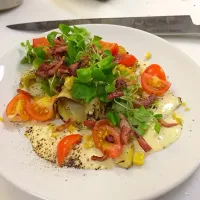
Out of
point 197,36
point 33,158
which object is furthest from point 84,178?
point 197,36

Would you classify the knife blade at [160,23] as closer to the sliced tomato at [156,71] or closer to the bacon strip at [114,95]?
the sliced tomato at [156,71]

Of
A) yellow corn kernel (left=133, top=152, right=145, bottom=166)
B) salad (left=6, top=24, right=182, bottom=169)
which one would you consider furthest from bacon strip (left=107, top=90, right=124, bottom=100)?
yellow corn kernel (left=133, top=152, right=145, bottom=166)

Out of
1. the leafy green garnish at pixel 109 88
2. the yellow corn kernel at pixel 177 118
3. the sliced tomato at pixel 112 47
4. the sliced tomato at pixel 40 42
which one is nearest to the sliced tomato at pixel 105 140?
the leafy green garnish at pixel 109 88

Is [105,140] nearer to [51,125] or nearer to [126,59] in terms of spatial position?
[51,125]

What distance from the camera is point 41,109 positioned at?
128 cm

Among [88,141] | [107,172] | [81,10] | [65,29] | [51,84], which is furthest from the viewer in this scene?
[81,10]

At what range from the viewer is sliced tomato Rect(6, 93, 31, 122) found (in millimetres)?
1252

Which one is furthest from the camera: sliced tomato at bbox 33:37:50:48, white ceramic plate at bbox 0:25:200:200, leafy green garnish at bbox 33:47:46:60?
sliced tomato at bbox 33:37:50:48

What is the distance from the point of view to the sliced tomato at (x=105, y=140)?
1123 mm

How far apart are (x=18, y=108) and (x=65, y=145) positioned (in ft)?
0.80

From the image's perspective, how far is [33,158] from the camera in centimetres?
114

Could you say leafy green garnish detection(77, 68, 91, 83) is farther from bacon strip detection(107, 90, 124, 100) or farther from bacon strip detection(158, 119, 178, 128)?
bacon strip detection(158, 119, 178, 128)

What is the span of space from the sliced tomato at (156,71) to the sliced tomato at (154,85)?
3cm

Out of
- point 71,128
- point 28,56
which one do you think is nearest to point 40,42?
point 28,56
